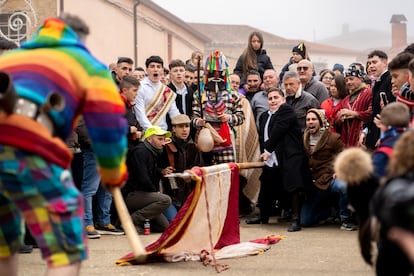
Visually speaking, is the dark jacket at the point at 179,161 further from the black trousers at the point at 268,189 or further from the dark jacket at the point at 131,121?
the black trousers at the point at 268,189

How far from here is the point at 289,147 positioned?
1016 cm

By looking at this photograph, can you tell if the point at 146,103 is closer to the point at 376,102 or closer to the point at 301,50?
the point at 376,102

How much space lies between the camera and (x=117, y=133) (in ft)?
14.8

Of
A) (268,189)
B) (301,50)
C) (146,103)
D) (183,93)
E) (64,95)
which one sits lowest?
(268,189)

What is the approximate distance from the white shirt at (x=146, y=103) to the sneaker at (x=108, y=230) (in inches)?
49.2

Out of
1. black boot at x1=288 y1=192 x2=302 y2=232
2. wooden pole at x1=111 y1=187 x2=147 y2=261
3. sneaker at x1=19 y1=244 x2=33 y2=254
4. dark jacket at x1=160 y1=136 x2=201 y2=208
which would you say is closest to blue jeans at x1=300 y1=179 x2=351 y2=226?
black boot at x1=288 y1=192 x2=302 y2=232

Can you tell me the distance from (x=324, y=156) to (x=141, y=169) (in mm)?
2268

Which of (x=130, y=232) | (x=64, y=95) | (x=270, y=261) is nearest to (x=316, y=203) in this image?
(x=270, y=261)

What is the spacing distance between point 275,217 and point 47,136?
7051 mm

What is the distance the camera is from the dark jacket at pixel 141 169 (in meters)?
9.59

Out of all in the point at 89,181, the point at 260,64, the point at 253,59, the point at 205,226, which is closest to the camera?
the point at 205,226

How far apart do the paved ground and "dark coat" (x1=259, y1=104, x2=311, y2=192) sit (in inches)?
34.3

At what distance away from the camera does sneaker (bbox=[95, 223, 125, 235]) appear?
965 centimetres

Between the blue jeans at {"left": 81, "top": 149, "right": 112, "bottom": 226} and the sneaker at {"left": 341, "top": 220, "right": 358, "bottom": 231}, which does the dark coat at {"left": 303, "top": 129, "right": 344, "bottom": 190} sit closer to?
the sneaker at {"left": 341, "top": 220, "right": 358, "bottom": 231}
